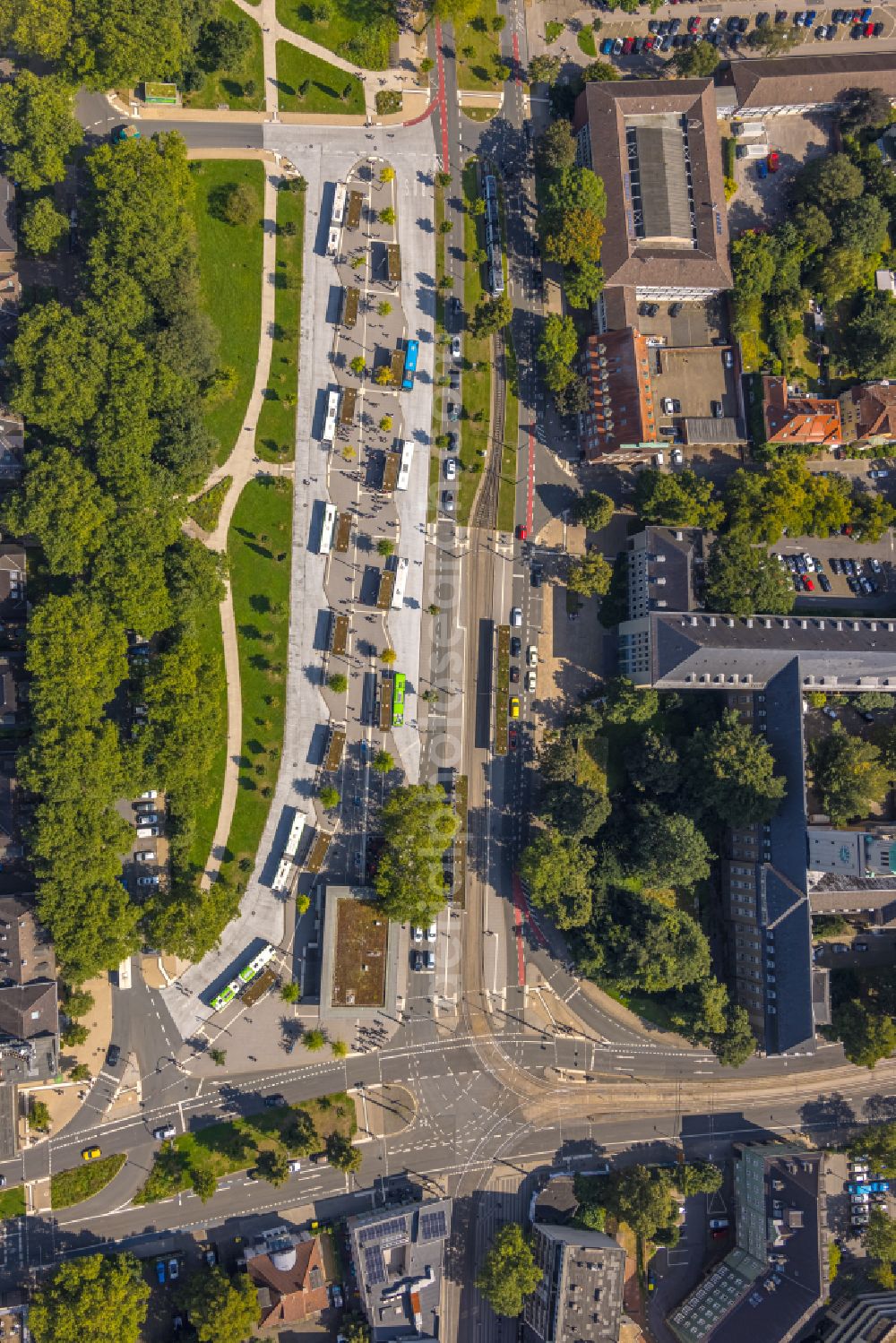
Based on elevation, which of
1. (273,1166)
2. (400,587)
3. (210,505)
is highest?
(210,505)

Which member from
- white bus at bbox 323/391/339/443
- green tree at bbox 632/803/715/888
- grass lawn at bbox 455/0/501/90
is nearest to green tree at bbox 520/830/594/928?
green tree at bbox 632/803/715/888

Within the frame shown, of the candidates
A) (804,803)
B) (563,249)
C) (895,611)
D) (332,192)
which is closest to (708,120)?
(563,249)

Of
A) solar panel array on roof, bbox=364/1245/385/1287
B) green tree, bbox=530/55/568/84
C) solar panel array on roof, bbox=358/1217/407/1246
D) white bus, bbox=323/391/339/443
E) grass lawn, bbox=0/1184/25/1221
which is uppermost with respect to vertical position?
green tree, bbox=530/55/568/84

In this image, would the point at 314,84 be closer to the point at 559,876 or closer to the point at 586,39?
the point at 586,39

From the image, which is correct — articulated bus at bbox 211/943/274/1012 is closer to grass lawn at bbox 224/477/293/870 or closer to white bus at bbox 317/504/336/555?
grass lawn at bbox 224/477/293/870

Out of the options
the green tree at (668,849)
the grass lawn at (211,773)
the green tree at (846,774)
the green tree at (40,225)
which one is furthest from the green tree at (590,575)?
the green tree at (40,225)

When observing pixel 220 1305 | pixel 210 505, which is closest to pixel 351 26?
pixel 210 505
